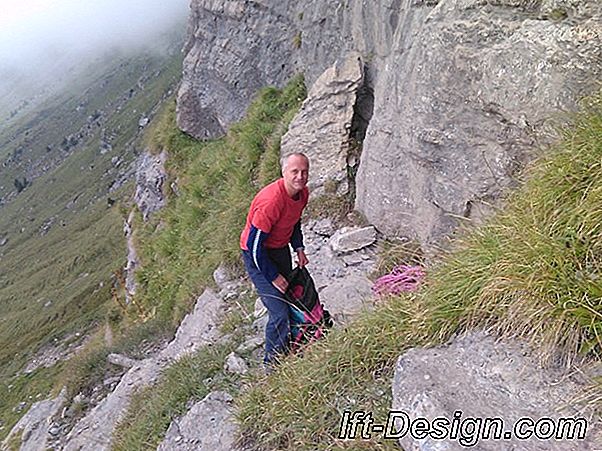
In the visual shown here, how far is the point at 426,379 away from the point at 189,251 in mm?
11867

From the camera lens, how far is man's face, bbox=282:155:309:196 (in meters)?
6.40

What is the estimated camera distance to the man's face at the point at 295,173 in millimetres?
6398

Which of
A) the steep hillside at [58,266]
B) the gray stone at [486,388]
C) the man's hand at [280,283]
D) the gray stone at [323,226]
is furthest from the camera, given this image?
the steep hillside at [58,266]

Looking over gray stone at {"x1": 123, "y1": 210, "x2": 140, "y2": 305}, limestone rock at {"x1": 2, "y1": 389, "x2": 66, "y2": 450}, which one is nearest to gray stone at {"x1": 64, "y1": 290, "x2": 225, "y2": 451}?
limestone rock at {"x1": 2, "y1": 389, "x2": 66, "y2": 450}

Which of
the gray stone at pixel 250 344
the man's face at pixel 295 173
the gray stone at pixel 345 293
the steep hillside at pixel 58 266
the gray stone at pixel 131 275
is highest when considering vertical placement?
the man's face at pixel 295 173

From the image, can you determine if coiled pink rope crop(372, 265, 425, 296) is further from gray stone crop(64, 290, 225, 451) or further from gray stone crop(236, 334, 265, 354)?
gray stone crop(64, 290, 225, 451)

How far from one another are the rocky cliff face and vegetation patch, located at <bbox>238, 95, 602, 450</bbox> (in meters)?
0.97

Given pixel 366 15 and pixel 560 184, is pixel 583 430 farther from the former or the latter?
pixel 366 15

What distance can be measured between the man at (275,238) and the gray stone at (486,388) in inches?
91.7

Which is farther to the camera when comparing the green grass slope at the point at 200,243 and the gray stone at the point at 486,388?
the green grass slope at the point at 200,243

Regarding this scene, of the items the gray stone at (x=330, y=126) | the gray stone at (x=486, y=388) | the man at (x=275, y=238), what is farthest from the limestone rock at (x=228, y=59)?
the gray stone at (x=486, y=388)

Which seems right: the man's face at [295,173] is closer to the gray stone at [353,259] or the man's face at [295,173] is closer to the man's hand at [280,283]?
the man's hand at [280,283]

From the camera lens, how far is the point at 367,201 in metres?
10.1

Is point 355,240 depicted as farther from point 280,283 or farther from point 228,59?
point 228,59
